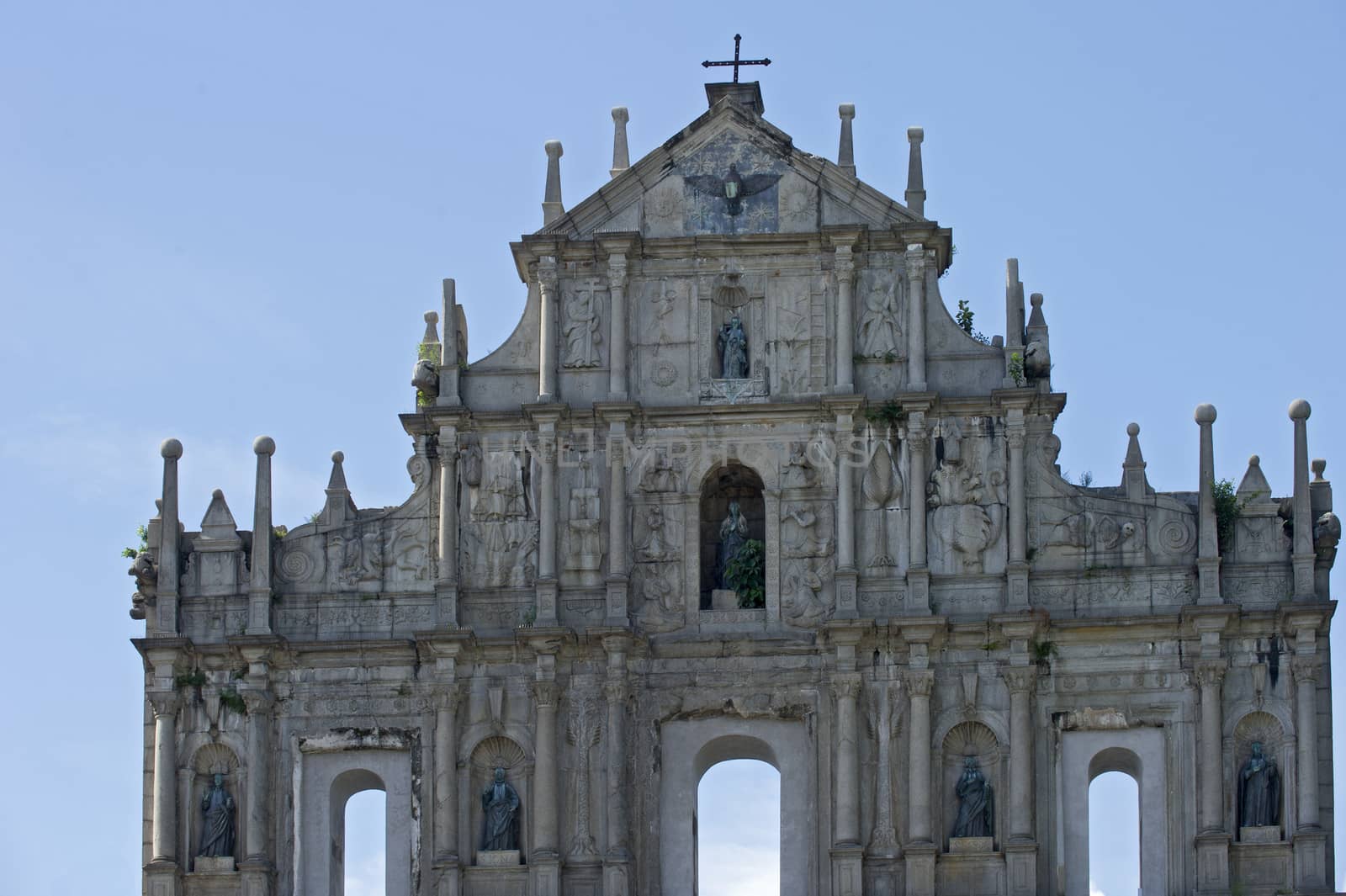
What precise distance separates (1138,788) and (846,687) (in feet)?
11.2

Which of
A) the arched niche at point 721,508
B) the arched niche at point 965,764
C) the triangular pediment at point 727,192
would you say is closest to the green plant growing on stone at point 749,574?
the arched niche at point 721,508

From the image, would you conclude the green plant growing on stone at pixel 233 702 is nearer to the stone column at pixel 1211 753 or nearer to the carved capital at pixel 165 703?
the carved capital at pixel 165 703

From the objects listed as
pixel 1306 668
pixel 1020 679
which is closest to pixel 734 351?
pixel 1020 679

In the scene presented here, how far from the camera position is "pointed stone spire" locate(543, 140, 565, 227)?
4341 cm

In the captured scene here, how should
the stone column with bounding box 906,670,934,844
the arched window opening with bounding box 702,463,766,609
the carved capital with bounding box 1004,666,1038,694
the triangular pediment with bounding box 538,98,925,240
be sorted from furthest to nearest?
the triangular pediment with bounding box 538,98,925,240 < the arched window opening with bounding box 702,463,766,609 < the carved capital with bounding box 1004,666,1038,694 < the stone column with bounding box 906,670,934,844

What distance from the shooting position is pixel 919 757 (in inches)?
1612

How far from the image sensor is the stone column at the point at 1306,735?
4038 centimetres

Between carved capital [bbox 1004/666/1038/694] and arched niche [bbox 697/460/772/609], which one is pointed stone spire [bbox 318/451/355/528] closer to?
arched niche [bbox 697/460/772/609]

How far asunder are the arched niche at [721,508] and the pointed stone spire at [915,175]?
3707mm

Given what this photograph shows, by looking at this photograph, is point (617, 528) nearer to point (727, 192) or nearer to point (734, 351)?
point (734, 351)

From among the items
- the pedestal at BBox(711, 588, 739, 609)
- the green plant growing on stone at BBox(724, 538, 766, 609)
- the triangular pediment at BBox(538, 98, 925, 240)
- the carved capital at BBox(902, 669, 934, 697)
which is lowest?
the carved capital at BBox(902, 669, 934, 697)

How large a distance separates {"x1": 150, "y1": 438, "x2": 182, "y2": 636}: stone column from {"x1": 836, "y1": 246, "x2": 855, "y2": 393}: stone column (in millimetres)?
7618

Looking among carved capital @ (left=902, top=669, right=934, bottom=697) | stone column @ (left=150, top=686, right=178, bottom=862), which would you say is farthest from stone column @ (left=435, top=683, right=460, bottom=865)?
carved capital @ (left=902, top=669, right=934, bottom=697)

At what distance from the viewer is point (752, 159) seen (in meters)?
43.4
